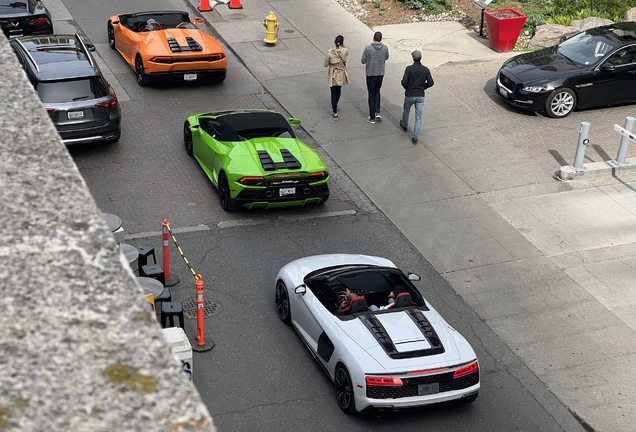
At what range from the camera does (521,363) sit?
9977 mm

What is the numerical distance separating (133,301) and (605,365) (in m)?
8.60

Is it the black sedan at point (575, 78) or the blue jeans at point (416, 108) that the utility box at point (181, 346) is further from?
the black sedan at point (575, 78)

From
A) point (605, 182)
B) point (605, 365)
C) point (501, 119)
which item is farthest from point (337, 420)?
point (501, 119)

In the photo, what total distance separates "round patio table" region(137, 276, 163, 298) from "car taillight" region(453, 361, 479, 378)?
3.49 meters

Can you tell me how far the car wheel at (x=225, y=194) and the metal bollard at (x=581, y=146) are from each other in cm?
613

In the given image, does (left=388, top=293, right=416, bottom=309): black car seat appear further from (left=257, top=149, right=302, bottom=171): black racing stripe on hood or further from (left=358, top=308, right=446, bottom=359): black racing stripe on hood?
(left=257, top=149, right=302, bottom=171): black racing stripe on hood

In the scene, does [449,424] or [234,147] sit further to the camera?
[234,147]

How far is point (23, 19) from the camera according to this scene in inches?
747

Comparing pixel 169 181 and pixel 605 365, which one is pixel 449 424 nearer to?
pixel 605 365

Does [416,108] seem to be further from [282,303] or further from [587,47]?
[282,303]

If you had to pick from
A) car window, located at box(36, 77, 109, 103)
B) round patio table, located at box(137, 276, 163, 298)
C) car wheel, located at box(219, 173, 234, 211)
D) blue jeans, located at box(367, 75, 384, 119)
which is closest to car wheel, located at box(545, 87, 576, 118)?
blue jeans, located at box(367, 75, 384, 119)

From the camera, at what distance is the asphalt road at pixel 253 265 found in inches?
350

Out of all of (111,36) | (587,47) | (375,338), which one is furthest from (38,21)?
(375,338)

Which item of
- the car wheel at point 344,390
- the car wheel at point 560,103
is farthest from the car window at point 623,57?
the car wheel at point 344,390
